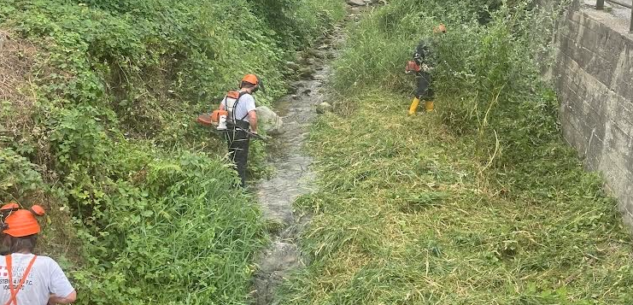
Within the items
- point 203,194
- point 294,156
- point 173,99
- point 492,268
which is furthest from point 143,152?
point 492,268

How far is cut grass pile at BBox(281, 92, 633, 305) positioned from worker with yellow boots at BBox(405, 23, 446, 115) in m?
→ 1.61

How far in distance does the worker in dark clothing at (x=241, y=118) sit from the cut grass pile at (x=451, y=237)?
1123 mm

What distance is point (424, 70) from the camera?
9453mm

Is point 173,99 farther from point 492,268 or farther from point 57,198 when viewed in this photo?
point 492,268

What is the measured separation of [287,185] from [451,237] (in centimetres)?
260

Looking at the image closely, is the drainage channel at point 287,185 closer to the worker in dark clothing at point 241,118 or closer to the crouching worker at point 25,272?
the worker in dark clothing at point 241,118

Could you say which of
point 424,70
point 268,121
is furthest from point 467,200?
point 268,121

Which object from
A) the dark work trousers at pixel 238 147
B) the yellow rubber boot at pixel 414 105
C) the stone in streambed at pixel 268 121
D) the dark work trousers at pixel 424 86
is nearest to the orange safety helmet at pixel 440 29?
the dark work trousers at pixel 424 86

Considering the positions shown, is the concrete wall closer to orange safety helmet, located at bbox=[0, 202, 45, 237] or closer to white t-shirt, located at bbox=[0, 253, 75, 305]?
white t-shirt, located at bbox=[0, 253, 75, 305]

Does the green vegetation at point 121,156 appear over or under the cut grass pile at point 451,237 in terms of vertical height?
over

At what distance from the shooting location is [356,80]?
1142 cm

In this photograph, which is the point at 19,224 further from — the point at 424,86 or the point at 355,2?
the point at 355,2

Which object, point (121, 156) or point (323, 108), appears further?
point (323, 108)

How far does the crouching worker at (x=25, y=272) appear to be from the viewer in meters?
3.74
